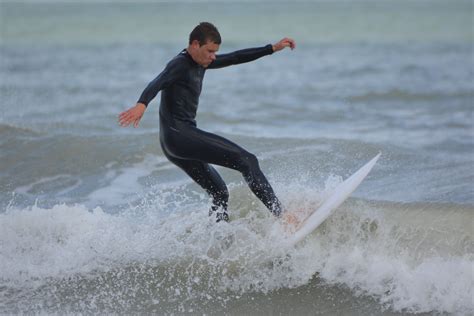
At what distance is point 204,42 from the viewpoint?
225 inches

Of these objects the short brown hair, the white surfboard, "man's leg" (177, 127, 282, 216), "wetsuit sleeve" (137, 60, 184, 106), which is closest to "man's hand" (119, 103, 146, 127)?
"wetsuit sleeve" (137, 60, 184, 106)

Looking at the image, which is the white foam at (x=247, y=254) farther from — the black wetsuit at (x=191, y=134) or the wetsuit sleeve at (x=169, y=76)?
the wetsuit sleeve at (x=169, y=76)

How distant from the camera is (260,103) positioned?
51.5 feet

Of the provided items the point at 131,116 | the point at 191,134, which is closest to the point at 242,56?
the point at 191,134

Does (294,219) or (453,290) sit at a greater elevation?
(294,219)

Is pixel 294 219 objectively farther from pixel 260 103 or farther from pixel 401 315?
pixel 260 103

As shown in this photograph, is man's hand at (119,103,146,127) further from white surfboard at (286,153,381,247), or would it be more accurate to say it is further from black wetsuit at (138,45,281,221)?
white surfboard at (286,153,381,247)

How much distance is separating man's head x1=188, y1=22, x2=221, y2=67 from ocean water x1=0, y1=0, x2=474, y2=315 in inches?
54.0

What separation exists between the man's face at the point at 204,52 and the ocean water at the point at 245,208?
4.39 feet

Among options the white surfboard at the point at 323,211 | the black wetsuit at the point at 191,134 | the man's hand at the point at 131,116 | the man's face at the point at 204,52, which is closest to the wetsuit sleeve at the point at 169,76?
the black wetsuit at the point at 191,134

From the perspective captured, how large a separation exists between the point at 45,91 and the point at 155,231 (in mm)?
11786

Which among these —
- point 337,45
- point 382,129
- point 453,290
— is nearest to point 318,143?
point 382,129

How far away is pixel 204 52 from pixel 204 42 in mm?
74

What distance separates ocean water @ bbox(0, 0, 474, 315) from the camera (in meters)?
5.84
